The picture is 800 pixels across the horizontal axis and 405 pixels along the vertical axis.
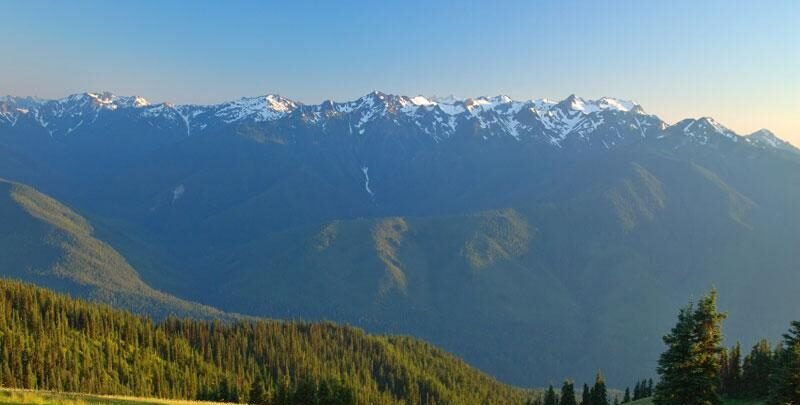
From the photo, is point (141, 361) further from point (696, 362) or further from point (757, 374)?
point (696, 362)

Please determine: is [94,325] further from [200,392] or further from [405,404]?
[405,404]

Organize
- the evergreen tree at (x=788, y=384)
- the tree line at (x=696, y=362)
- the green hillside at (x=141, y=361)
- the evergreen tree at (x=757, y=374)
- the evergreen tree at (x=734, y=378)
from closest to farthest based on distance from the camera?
the evergreen tree at (x=788, y=384)
the tree line at (x=696, y=362)
the evergreen tree at (x=757, y=374)
the evergreen tree at (x=734, y=378)
the green hillside at (x=141, y=361)

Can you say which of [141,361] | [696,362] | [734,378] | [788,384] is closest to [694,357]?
[696,362]

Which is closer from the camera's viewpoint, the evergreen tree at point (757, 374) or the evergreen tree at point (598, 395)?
the evergreen tree at point (757, 374)

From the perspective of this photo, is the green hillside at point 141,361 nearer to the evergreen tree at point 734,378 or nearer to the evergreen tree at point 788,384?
the evergreen tree at point 734,378

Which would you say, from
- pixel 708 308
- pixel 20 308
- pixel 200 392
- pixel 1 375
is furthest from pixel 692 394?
pixel 20 308

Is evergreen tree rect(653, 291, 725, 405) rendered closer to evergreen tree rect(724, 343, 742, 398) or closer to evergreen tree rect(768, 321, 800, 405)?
evergreen tree rect(768, 321, 800, 405)

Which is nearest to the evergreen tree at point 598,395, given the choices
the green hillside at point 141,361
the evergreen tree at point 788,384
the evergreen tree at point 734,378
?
the evergreen tree at point 734,378

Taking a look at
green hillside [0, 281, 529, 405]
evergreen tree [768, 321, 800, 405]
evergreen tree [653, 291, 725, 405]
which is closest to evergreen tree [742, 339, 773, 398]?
evergreen tree [768, 321, 800, 405]

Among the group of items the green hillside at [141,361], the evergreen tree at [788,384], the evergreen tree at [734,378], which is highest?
the green hillside at [141,361]

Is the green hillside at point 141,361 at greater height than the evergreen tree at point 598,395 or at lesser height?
greater
